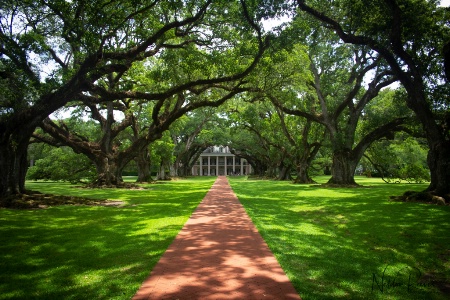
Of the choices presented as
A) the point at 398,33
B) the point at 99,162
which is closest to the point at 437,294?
the point at 398,33

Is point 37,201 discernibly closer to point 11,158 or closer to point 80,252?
point 11,158

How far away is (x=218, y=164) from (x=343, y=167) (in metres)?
64.2

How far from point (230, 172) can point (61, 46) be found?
238 ft

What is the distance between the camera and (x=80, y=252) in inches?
230

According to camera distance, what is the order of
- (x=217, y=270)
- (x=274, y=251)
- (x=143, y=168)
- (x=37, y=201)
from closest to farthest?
(x=217, y=270) < (x=274, y=251) < (x=37, y=201) < (x=143, y=168)

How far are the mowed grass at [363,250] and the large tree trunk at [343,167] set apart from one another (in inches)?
515

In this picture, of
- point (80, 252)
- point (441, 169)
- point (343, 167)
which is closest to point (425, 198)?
point (441, 169)

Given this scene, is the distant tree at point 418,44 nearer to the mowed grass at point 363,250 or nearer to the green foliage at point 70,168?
the mowed grass at point 363,250

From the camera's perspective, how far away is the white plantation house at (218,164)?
86.5m

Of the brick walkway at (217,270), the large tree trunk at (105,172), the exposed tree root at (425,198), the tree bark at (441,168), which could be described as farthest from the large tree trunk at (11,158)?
the tree bark at (441,168)

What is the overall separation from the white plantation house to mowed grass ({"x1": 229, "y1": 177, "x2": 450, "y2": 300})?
75.5m

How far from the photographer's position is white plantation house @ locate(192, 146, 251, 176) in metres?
86.5

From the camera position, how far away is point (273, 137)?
124 ft

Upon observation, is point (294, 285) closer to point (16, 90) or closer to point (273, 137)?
point (16, 90)
